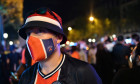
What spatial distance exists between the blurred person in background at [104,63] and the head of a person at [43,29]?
5.17 m

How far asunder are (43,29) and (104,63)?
5.51 metres

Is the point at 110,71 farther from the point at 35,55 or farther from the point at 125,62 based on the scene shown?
the point at 35,55

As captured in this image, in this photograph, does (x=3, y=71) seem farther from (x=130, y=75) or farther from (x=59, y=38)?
(x=130, y=75)

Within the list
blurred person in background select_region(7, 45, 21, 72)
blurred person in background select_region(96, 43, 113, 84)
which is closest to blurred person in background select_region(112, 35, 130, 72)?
blurred person in background select_region(96, 43, 113, 84)

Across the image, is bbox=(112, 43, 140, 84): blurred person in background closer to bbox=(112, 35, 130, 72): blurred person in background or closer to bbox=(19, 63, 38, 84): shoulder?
bbox=(19, 63, 38, 84): shoulder

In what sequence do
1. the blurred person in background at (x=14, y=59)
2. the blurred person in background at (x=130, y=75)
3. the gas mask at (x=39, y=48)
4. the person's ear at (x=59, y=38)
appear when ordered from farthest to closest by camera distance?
the blurred person in background at (x=14, y=59)
the blurred person in background at (x=130, y=75)
the person's ear at (x=59, y=38)
the gas mask at (x=39, y=48)

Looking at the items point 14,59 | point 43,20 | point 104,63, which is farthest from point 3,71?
point 43,20

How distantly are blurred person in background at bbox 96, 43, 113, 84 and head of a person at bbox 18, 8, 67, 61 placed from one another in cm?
517

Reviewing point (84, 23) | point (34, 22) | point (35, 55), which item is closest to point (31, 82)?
point (35, 55)

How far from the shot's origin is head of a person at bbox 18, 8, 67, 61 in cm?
202

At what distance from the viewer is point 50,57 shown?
2131mm

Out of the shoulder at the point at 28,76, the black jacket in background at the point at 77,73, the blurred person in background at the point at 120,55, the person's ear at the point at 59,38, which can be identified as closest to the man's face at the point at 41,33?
the person's ear at the point at 59,38

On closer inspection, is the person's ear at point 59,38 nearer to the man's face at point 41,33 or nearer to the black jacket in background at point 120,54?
the man's face at point 41,33

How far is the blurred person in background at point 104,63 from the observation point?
23.6 feet
